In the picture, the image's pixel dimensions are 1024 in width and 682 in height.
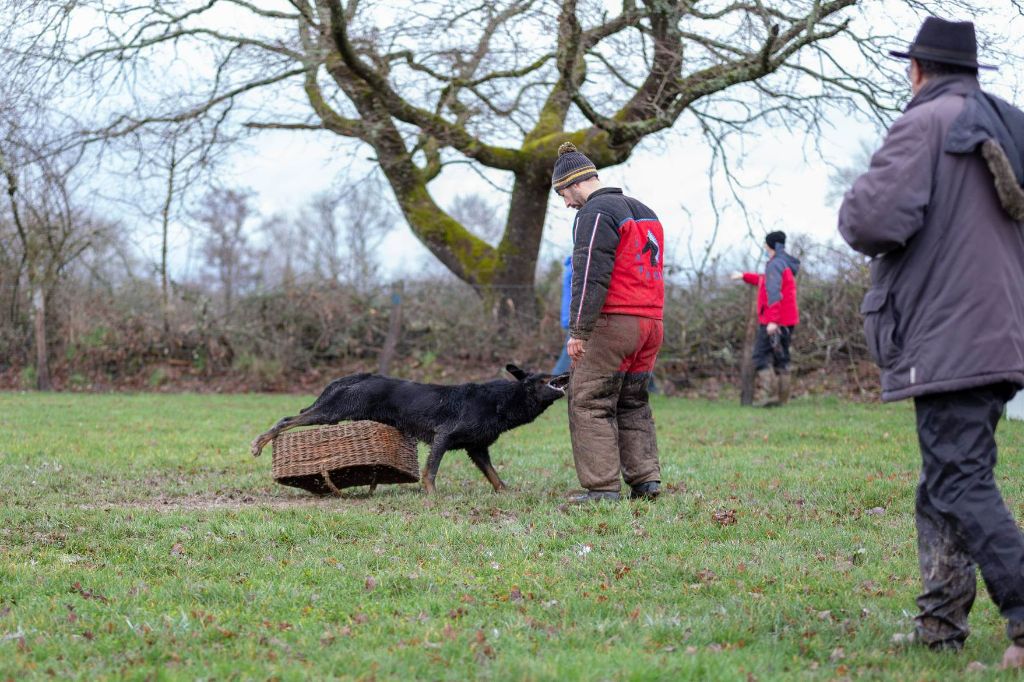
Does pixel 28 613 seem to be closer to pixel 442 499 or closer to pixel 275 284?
pixel 442 499

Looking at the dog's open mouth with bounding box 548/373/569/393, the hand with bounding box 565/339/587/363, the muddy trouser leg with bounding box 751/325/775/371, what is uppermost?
the muddy trouser leg with bounding box 751/325/775/371

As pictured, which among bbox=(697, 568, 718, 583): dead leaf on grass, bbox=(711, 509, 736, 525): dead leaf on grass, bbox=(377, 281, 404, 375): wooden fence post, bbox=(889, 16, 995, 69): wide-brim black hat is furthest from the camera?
bbox=(377, 281, 404, 375): wooden fence post

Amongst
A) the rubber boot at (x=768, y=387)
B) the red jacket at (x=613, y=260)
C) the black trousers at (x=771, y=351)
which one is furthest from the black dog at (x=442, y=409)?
the rubber boot at (x=768, y=387)

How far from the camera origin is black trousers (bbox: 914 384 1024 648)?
368cm

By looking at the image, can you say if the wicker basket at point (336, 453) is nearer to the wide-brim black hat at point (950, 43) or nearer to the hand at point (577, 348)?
the hand at point (577, 348)

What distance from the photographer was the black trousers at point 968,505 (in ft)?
12.1

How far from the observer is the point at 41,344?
66.4ft

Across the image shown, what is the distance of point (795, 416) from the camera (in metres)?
13.8

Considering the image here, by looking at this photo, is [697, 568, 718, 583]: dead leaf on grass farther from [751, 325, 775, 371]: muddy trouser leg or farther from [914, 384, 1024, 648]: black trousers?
[751, 325, 775, 371]: muddy trouser leg

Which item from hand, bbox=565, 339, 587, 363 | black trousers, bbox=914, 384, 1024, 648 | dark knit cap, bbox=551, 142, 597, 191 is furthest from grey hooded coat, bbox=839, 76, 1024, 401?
dark knit cap, bbox=551, 142, 597, 191

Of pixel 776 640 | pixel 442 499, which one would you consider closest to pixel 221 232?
pixel 442 499

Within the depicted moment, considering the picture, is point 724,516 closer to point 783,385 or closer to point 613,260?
point 613,260

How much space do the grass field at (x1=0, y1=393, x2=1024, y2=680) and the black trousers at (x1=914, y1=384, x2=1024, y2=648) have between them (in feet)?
0.93

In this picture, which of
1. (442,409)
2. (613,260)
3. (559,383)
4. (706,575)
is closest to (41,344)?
(442,409)
